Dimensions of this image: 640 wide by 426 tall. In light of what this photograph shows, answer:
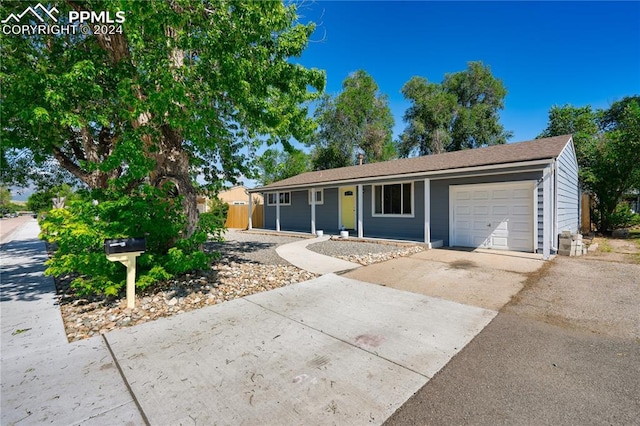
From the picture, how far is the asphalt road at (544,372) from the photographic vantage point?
2150 millimetres

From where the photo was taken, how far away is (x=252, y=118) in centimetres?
582

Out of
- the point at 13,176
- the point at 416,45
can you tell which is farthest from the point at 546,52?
the point at 13,176

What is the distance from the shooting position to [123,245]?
13.7ft

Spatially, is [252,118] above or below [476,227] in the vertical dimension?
above

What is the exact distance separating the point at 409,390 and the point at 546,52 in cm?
1788

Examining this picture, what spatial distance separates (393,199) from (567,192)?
596 centimetres

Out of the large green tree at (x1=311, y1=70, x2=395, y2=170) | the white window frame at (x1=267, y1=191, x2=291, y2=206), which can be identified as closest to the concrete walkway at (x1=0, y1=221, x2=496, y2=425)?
the white window frame at (x1=267, y1=191, x2=291, y2=206)

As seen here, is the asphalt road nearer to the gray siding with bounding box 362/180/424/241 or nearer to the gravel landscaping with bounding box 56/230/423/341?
the gravel landscaping with bounding box 56/230/423/341

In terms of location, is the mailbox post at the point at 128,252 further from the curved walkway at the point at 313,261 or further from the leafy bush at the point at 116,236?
the curved walkway at the point at 313,261

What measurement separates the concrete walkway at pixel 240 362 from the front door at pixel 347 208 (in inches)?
390

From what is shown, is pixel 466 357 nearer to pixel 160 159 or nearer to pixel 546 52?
pixel 160 159

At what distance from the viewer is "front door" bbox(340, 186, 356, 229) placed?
14.4 m

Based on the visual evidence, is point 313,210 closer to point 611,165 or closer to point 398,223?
point 398,223

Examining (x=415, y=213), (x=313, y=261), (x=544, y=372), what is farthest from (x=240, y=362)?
(x=415, y=213)
